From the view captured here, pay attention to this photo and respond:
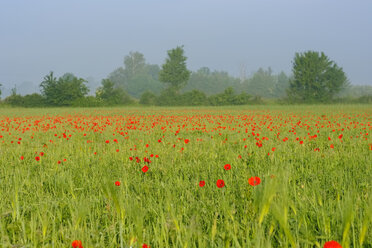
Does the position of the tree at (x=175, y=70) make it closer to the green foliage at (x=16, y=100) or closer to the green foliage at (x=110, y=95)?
the green foliage at (x=110, y=95)

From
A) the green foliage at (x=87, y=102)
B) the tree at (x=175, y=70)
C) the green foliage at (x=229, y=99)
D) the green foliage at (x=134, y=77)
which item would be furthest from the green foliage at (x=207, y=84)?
the green foliage at (x=87, y=102)

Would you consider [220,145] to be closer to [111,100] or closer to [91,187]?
[91,187]

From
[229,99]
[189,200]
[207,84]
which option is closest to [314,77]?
[229,99]

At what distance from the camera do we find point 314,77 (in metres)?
52.9

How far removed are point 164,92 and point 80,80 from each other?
14131 millimetres

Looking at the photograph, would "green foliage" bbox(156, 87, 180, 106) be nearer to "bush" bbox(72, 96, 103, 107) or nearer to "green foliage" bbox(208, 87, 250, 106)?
"green foliage" bbox(208, 87, 250, 106)

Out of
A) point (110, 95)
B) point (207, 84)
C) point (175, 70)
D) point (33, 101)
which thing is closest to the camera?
point (33, 101)

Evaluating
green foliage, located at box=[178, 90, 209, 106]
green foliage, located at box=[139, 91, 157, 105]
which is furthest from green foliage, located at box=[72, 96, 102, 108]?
green foliage, located at box=[178, 90, 209, 106]

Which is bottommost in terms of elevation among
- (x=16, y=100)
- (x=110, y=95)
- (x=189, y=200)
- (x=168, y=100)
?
(x=189, y=200)

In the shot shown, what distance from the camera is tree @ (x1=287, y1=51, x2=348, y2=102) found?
52156 mm

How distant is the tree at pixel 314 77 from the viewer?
171 feet

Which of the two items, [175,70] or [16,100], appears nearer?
[16,100]

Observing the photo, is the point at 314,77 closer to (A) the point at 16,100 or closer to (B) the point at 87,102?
(B) the point at 87,102

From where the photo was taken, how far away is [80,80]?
45.3 meters
